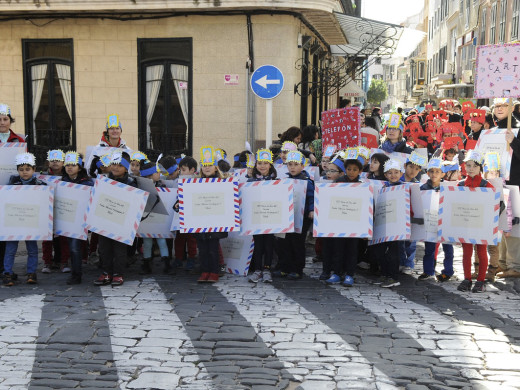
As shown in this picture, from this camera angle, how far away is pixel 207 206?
800 cm

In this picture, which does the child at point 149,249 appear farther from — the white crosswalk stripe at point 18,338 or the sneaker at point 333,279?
the sneaker at point 333,279

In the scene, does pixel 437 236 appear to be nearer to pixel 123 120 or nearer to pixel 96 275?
pixel 96 275

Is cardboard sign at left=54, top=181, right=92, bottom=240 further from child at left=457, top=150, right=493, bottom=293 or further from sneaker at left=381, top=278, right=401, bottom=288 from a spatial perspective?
child at left=457, top=150, right=493, bottom=293

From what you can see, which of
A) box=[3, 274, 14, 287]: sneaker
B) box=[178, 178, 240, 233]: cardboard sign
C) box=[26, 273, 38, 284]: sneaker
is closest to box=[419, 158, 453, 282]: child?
box=[178, 178, 240, 233]: cardboard sign

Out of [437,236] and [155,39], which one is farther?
[155,39]

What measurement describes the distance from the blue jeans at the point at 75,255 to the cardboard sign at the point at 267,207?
6.40 ft

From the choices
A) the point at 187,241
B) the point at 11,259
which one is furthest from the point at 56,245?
the point at 187,241

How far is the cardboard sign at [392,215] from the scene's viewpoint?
7848 millimetres

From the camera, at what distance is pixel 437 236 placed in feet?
26.0

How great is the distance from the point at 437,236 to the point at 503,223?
2.59 feet

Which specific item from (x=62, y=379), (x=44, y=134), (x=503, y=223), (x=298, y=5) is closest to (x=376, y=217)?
(x=503, y=223)

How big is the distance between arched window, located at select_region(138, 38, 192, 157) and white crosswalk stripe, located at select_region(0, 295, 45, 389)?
863cm

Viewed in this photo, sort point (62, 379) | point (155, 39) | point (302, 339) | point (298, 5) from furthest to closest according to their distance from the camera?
point (155, 39) < point (298, 5) < point (302, 339) < point (62, 379)

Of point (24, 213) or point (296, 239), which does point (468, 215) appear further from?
point (24, 213)
